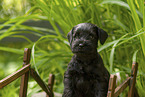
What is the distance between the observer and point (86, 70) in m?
0.64

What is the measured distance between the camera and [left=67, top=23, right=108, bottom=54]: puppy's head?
600mm

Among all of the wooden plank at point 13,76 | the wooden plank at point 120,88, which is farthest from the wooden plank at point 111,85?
the wooden plank at point 13,76

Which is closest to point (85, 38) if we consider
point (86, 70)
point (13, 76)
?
point (86, 70)

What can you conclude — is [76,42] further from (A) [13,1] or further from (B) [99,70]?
(A) [13,1]

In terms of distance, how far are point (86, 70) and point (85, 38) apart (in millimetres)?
99

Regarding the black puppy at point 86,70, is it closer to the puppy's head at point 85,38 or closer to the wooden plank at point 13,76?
the puppy's head at point 85,38

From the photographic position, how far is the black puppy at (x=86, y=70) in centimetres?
62

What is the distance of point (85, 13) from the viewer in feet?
3.17

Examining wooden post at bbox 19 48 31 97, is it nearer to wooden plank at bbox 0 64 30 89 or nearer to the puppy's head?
wooden plank at bbox 0 64 30 89

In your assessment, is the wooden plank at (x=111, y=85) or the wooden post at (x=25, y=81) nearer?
the wooden plank at (x=111, y=85)

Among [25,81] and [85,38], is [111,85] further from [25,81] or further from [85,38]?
[25,81]

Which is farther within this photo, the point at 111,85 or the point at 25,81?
the point at 25,81

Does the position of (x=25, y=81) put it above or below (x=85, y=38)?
below

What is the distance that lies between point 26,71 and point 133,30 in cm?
51
